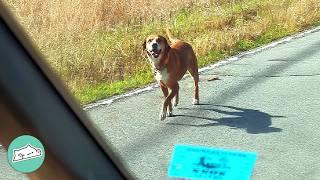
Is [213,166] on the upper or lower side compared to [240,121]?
upper

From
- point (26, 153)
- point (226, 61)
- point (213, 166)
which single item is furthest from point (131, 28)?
point (26, 153)

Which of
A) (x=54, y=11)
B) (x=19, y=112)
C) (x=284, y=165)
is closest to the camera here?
(x=19, y=112)

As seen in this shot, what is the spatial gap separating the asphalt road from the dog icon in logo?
1.27 meters

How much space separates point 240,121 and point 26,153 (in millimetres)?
2585

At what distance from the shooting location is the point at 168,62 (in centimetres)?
369

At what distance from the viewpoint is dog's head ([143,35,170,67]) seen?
12.0 ft

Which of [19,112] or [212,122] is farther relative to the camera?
[212,122]

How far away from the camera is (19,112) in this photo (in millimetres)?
1525

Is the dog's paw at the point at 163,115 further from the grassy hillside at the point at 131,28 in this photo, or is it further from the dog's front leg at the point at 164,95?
the grassy hillside at the point at 131,28

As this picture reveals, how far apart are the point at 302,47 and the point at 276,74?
1.12m

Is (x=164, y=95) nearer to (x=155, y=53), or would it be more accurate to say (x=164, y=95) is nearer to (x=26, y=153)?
(x=155, y=53)

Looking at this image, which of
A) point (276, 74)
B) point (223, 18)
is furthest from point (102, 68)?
point (223, 18)

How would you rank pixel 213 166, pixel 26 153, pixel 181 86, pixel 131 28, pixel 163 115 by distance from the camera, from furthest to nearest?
pixel 131 28 < pixel 163 115 < pixel 181 86 < pixel 213 166 < pixel 26 153

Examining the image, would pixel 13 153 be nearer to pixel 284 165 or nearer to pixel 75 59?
pixel 284 165
